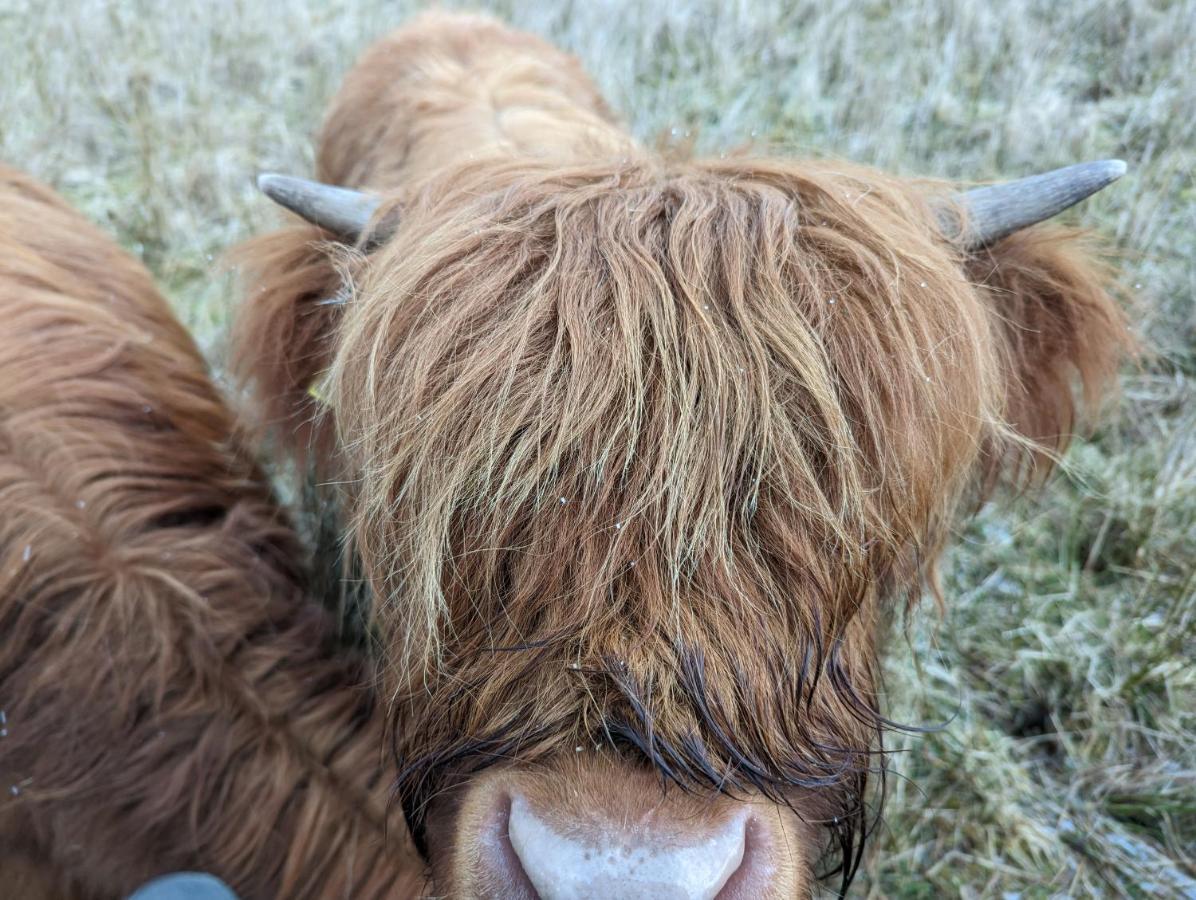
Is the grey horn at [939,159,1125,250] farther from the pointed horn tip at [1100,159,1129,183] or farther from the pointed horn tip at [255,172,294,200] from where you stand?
the pointed horn tip at [255,172,294,200]

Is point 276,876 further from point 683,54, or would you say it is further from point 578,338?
point 683,54

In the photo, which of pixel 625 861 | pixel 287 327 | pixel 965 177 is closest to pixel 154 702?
pixel 287 327

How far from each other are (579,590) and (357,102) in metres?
2.67

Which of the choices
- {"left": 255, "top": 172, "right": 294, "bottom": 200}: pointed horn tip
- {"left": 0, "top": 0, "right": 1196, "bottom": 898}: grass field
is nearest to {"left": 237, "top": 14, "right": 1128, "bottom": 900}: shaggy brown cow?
{"left": 255, "top": 172, "right": 294, "bottom": 200}: pointed horn tip

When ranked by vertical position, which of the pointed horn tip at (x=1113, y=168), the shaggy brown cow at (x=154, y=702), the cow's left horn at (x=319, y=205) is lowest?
the shaggy brown cow at (x=154, y=702)

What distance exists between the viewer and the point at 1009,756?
2.74 m

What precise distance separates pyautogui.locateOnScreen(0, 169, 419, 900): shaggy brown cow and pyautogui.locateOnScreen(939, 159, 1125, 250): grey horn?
141 cm

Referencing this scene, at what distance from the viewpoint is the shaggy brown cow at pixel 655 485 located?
132cm

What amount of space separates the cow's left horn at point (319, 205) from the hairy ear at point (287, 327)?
0.06m

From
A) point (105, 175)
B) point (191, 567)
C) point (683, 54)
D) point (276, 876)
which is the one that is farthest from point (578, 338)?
point (105, 175)

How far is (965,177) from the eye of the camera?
397cm

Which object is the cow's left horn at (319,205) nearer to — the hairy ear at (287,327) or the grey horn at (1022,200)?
the hairy ear at (287,327)

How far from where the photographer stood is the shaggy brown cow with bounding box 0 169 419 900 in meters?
1.66

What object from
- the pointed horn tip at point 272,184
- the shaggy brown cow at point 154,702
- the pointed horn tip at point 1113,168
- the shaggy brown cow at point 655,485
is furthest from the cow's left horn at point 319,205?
the pointed horn tip at point 1113,168
